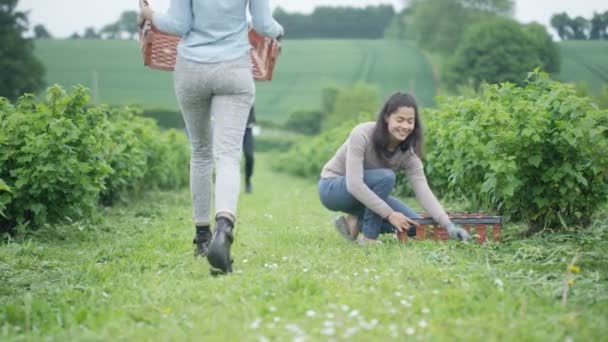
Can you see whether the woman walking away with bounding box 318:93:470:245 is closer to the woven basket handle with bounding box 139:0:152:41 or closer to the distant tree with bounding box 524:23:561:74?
the woven basket handle with bounding box 139:0:152:41

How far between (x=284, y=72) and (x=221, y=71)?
1611 inches

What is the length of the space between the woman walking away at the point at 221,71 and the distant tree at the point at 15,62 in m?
34.1

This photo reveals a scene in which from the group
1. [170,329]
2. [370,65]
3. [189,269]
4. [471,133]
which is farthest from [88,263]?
[370,65]

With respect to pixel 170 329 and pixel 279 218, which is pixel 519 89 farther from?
pixel 170 329

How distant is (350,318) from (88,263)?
2.17 metres

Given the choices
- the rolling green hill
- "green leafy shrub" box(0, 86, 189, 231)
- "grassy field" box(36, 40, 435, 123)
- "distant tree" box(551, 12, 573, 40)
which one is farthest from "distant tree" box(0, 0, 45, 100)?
"green leafy shrub" box(0, 86, 189, 231)

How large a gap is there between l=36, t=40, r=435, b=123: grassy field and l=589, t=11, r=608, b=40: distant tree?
2521 centimetres

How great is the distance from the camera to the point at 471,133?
5273 millimetres

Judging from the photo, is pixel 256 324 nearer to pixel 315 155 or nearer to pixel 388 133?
pixel 388 133

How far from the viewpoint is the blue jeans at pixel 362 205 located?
4.74 m

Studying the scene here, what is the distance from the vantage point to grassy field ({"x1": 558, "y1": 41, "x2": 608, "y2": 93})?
1021 centimetres

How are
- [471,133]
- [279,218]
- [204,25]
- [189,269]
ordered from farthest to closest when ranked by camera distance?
1. [279,218]
2. [471,133]
3. [189,269]
4. [204,25]

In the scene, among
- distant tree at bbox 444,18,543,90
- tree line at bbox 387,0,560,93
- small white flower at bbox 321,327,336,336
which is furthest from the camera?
distant tree at bbox 444,18,543,90

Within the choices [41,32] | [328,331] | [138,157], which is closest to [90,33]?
[41,32]
